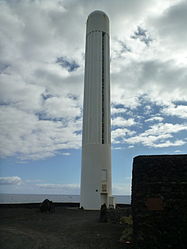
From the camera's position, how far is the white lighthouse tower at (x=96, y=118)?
98.8 ft

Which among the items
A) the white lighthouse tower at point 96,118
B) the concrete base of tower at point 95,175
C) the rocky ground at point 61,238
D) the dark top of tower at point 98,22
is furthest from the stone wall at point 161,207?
the dark top of tower at point 98,22

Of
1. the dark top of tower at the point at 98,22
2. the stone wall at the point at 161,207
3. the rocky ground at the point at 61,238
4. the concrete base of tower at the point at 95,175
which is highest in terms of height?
the dark top of tower at the point at 98,22

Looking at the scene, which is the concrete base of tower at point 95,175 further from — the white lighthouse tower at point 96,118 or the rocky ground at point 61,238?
the rocky ground at point 61,238

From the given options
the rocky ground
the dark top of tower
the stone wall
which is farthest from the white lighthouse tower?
the stone wall

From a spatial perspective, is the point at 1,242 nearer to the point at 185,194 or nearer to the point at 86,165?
the point at 185,194

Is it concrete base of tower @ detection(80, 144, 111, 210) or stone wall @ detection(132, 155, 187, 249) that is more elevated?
concrete base of tower @ detection(80, 144, 111, 210)

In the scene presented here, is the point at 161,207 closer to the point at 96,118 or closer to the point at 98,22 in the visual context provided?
the point at 96,118

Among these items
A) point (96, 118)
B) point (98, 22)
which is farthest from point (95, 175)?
point (98, 22)

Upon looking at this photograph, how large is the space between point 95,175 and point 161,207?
21693 mm

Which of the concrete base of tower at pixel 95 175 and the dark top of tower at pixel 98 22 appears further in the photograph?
the dark top of tower at pixel 98 22

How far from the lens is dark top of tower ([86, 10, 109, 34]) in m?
34.8

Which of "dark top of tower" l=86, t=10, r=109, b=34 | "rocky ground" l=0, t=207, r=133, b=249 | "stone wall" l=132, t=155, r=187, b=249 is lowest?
"rocky ground" l=0, t=207, r=133, b=249

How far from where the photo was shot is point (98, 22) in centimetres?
3497

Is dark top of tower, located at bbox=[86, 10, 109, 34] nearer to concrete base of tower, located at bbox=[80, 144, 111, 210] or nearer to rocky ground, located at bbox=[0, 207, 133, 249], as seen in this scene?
concrete base of tower, located at bbox=[80, 144, 111, 210]
